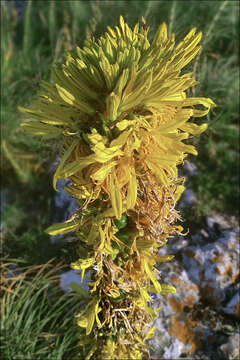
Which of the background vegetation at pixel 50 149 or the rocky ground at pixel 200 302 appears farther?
the background vegetation at pixel 50 149

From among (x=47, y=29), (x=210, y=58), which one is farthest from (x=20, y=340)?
(x=47, y=29)

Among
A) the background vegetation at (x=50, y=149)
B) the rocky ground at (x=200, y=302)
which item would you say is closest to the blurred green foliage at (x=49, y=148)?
the background vegetation at (x=50, y=149)

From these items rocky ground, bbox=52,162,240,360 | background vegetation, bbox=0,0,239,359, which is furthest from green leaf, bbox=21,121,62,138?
background vegetation, bbox=0,0,239,359

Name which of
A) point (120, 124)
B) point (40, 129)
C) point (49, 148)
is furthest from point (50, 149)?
point (120, 124)

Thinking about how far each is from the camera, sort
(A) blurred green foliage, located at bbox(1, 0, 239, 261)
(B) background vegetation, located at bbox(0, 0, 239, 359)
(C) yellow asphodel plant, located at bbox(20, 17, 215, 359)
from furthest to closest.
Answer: (A) blurred green foliage, located at bbox(1, 0, 239, 261)
(B) background vegetation, located at bbox(0, 0, 239, 359)
(C) yellow asphodel plant, located at bbox(20, 17, 215, 359)

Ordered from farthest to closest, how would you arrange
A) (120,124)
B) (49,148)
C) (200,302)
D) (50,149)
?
(49,148), (50,149), (200,302), (120,124)

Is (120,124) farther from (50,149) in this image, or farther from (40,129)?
(50,149)

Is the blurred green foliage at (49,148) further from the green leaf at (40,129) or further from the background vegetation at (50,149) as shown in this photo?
the green leaf at (40,129)

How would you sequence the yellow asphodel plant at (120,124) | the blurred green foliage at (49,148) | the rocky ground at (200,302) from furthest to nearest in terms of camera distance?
the blurred green foliage at (49,148) → the rocky ground at (200,302) → the yellow asphodel plant at (120,124)

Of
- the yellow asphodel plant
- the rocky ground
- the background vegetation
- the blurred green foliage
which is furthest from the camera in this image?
the blurred green foliage

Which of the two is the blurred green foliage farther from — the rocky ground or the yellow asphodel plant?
the yellow asphodel plant

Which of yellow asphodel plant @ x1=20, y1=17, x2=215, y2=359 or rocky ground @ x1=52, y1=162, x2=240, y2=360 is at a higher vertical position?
yellow asphodel plant @ x1=20, y1=17, x2=215, y2=359

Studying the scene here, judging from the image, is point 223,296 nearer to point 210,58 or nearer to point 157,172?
point 157,172

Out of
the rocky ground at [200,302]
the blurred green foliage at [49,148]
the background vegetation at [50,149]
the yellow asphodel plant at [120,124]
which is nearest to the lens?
the yellow asphodel plant at [120,124]
